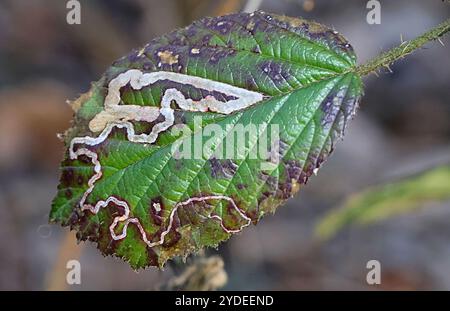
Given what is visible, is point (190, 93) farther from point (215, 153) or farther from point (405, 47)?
point (405, 47)

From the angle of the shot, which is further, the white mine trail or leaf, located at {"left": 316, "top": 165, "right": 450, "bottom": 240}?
leaf, located at {"left": 316, "top": 165, "right": 450, "bottom": 240}
